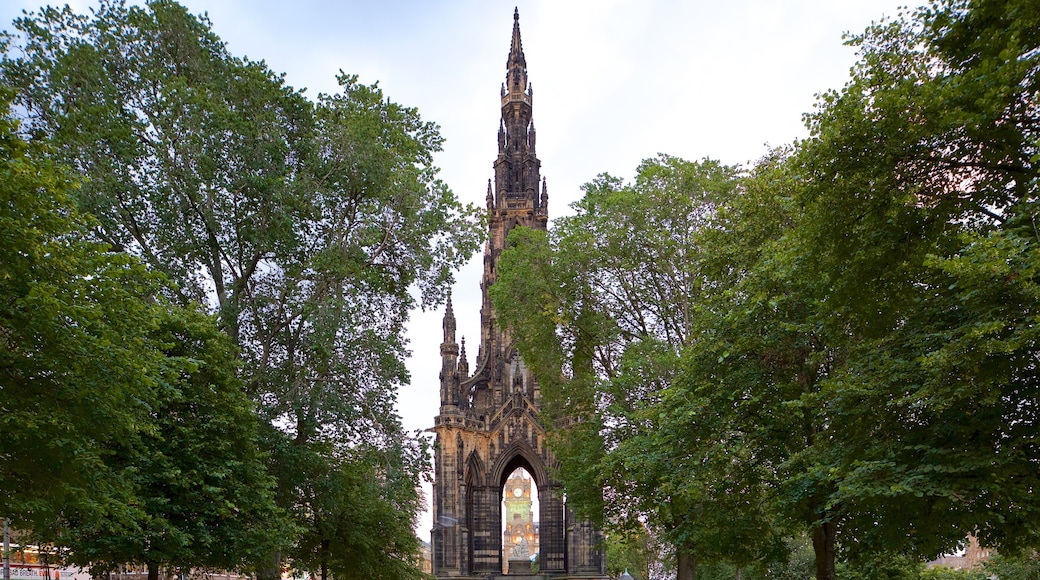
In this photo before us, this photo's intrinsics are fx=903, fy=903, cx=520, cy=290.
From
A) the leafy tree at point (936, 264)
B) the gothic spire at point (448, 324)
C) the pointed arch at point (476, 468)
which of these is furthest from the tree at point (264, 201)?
the gothic spire at point (448, 324)

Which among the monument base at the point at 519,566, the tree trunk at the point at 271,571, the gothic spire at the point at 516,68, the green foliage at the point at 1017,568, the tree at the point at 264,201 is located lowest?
the monument base at the point at 519,566

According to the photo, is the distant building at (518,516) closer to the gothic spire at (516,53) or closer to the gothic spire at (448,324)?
the gothic spire at (448,324)

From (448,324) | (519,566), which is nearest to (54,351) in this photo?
(448,324)

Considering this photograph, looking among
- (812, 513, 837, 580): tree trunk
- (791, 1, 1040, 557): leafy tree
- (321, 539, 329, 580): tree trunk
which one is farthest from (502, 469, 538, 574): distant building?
(791, 1, 1040, 557): leafy tree

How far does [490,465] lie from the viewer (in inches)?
2106

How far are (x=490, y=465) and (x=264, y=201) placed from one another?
34.0 m

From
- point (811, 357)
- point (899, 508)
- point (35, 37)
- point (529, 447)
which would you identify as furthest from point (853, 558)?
point (529, 447)

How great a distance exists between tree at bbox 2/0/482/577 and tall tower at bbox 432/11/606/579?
80.1 ft

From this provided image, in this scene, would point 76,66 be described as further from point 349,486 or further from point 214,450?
point 349,486

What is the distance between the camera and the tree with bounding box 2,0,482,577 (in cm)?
2131

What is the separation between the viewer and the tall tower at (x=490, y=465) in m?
51.1

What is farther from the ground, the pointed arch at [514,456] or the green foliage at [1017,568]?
the pointed arch at [514,456]

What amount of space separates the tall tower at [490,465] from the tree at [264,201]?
80.1ft

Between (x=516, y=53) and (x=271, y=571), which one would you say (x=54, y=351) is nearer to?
(x=271, y=571)
